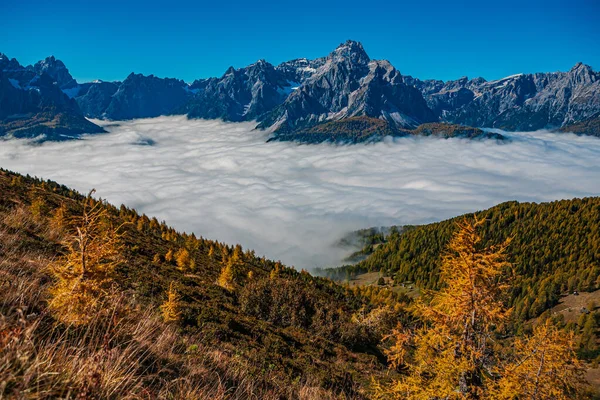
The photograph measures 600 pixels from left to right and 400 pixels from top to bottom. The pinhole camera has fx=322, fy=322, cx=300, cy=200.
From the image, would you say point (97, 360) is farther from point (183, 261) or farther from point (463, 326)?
point (183, 261)

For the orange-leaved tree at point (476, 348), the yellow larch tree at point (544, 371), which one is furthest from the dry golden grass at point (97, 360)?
the yellow larch tree at point (544, 371)

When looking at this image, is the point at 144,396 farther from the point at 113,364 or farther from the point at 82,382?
the point at 82,382

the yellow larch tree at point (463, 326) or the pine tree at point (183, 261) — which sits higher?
the yellow larch tree at point (463, 326)

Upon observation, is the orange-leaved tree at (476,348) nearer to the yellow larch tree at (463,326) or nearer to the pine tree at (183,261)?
the yellow larch tree at (463,326)

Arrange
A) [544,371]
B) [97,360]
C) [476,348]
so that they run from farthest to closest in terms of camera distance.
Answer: [544,371]
[476,348]
[97,360]

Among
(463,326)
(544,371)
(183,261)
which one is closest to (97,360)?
(463,326)

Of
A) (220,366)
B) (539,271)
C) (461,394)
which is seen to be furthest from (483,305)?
(539,271)

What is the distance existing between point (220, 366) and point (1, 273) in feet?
13.8

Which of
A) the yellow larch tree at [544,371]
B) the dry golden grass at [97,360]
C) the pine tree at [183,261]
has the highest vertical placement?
the dry golden grass at [97,360]

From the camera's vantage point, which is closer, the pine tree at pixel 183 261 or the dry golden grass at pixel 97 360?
the dry golden grass at pixel 97 360

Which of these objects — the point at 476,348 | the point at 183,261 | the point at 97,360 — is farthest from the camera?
the point at 183,261

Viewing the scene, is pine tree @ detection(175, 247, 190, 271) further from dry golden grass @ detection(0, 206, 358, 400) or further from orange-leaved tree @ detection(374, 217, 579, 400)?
dry golden grass @ detection(0, 206, 358, 400)

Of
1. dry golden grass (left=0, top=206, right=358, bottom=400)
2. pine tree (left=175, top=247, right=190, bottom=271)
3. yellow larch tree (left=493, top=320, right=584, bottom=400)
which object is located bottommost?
pine tree (left=175, top=247, right=190, bottom=271)

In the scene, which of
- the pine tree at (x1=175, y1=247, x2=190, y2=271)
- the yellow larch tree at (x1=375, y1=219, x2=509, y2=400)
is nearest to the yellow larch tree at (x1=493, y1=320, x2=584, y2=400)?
the yellow larch tree at (x1=375, y1=219, x2=509, y2=400)
